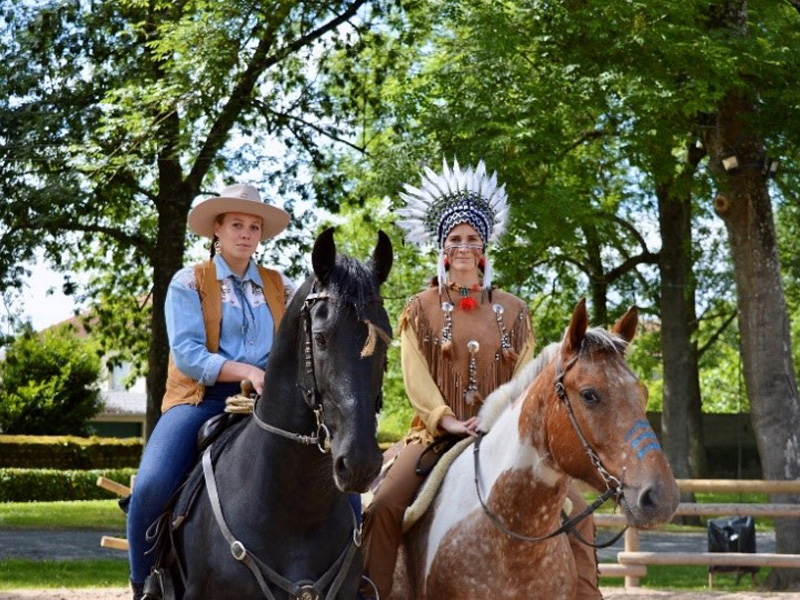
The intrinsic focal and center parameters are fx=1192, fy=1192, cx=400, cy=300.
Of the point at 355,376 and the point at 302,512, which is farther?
the point at 302,512

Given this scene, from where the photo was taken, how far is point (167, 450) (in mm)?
5148

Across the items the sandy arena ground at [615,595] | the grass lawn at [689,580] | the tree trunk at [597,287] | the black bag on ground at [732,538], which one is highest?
the tree trunk at [597,287]

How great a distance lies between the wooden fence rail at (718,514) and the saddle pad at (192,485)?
8320 millimetres

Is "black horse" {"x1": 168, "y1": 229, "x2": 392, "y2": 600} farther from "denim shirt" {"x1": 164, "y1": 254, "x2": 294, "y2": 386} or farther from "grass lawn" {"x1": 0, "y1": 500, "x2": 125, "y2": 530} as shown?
"grass lawn" {"x1": 0, "y1": 500, "x2": 125, "y2": 530}

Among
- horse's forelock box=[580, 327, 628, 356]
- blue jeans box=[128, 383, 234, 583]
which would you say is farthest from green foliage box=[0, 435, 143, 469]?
horse's forelock box=[580, 327, 628, 356]

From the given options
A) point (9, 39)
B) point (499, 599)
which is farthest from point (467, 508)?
point (9, 39)

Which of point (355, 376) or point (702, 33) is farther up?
point (702, 33)

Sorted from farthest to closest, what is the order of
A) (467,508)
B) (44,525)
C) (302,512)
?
(44,525), (467,508), (302,512)

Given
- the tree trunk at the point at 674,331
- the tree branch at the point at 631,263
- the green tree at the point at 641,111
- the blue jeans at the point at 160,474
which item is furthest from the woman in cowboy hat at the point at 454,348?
the tree branch at the point at 631,263

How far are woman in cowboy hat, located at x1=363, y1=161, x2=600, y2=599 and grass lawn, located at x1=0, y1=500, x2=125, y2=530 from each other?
14830 millimetres

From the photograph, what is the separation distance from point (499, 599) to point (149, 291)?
17.4 m

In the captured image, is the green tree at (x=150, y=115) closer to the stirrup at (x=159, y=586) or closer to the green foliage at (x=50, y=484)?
the green foliage at (x=50, y=484)

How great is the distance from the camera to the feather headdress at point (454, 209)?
21.0 ft

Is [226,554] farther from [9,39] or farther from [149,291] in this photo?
[149,291]
